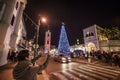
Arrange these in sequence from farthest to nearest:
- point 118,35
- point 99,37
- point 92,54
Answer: point 118,35, point 99,37, point 92,54

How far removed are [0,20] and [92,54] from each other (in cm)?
2004

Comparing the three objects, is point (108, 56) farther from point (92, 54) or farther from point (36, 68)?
point (36, 68)

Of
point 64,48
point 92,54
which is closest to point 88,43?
point 64,48

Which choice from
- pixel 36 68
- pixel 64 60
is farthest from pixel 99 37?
pixel 36 68

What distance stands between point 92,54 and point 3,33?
1918 centimetres

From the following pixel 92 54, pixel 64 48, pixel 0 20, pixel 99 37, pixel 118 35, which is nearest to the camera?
pixel 0 20

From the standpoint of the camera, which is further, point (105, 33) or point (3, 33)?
point (105, 33)

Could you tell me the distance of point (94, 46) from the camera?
3916 centimetres

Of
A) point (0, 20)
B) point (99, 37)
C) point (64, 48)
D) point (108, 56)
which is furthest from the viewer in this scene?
point (99, 37)

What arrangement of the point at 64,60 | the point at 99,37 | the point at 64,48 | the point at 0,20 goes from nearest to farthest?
the point at 0,20 < the point at 64,60 < the point at 64,48 < the point at 99,37

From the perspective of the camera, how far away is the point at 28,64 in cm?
242

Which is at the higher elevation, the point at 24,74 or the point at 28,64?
the point at 28,64

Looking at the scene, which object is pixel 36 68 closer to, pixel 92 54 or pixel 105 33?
pixel 92 54

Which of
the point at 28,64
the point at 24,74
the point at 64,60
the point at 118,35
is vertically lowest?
the point at 64,60
